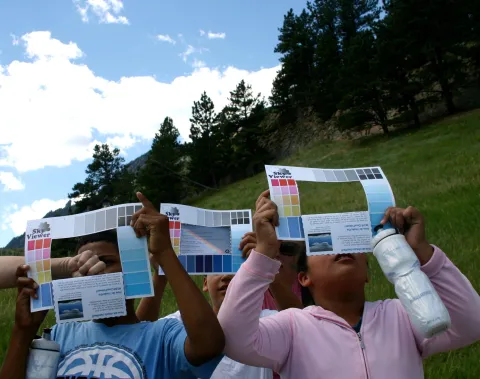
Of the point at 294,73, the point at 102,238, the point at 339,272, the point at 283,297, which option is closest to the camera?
the point at 339,272

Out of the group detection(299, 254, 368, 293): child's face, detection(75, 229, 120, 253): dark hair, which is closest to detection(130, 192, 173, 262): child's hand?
detection(75, 229, 120, 253): dark hair

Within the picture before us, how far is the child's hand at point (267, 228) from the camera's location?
1838 mm

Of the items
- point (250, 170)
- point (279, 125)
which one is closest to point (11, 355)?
point (250, 170)

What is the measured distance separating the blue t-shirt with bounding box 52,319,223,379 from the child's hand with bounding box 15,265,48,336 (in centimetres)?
18

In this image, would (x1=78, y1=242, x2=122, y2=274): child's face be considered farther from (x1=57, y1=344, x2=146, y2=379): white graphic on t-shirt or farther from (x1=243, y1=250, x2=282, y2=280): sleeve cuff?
(x1=243, y1=250, x2=282, y2=280): sleeve cuff

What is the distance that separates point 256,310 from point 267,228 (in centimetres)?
32

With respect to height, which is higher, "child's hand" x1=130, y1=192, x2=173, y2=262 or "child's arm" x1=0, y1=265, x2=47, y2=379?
"child's hand" x1=130, y1=192, x2=173, y2=262

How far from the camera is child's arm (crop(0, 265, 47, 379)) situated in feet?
6.07

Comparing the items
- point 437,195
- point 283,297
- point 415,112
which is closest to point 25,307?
point 283,297

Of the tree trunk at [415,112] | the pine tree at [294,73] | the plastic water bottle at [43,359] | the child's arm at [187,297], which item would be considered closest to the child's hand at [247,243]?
the child's arm at [187,297]

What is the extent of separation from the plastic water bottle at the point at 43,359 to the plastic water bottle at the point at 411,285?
4.42 ft

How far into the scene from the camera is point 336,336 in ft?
6.20

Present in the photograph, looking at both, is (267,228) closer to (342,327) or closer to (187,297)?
(187,297)

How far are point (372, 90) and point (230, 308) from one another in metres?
→ 27.2
